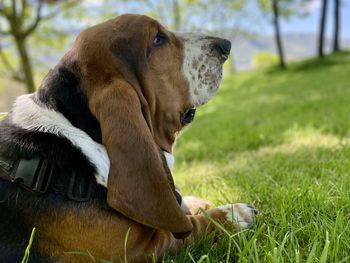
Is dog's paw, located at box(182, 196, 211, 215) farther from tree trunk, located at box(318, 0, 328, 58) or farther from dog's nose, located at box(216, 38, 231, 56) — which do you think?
tree trunk, located at box(318, 0, 328, 58)

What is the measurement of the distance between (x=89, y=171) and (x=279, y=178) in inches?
78.6

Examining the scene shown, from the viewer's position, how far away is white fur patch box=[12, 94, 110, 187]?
7.57ft

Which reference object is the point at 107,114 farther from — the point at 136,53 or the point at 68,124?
the point at 136,53

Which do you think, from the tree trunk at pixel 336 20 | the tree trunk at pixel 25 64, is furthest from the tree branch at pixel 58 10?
the tree trunk at pixel 336 20

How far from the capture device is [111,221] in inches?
90.4

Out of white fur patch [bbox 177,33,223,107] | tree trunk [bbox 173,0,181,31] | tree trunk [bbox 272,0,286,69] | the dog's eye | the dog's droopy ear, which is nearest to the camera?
the dog's droopy ear

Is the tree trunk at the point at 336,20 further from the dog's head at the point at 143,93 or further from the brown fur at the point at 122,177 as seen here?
the brown fur at the point at 122,177

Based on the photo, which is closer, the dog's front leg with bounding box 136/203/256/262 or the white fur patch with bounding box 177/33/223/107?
the dog's front leg with bounding box 136/203/256/262

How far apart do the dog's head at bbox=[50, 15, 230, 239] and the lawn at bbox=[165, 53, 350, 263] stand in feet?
1.28

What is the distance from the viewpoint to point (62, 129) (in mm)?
2383

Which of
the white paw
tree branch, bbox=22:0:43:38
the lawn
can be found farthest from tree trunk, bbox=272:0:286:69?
the white paw

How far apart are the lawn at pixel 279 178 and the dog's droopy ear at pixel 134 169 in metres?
0.27

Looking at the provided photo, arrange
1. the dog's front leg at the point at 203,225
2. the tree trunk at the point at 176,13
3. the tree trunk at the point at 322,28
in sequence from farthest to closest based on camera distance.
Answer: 1. the tree trunk at the point at 176,13
2. the tree trunk at the point at 322,28
3. the dog's front leg at the point at 203,225

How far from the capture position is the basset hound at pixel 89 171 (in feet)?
7.08
